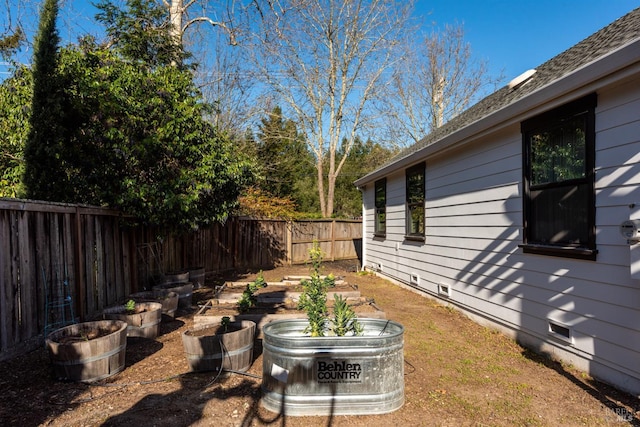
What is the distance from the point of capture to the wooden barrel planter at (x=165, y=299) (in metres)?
5.57

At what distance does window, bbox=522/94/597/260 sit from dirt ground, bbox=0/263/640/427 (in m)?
1.28

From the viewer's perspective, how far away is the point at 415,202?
8.16 metres

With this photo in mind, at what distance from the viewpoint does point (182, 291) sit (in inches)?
253

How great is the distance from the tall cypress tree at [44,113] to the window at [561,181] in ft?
21.7

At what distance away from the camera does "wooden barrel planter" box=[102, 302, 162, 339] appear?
14.9 ft

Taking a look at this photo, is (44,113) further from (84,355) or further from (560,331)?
(560,331)

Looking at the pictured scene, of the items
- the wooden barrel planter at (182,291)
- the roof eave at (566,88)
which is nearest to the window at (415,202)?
the roof eave at (566,88)

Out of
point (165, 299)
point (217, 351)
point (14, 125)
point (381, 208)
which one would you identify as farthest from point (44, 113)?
point (381, 208)

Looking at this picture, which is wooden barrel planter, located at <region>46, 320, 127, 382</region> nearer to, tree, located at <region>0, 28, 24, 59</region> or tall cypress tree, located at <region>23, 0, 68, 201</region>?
tall cypress tree, located at <region>23, 0, 68, 201</region>

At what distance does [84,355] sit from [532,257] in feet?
15.9


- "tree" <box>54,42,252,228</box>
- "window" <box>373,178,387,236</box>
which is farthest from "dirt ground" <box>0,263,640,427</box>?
"window" <box>373,178,387,236</box>

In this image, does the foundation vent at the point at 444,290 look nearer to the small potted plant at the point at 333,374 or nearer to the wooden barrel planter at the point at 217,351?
the small potted plant at the point at 333,374

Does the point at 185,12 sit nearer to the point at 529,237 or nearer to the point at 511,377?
the point at 529,237

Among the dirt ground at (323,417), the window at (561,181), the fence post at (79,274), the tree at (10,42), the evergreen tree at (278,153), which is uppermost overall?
the tree at (10,42)
